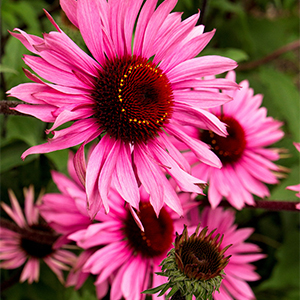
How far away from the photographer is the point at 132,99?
16.5 inches

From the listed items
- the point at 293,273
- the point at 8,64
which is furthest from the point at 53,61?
the point at 293,273

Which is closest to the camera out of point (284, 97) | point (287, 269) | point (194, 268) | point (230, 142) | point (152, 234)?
point (194, 268)

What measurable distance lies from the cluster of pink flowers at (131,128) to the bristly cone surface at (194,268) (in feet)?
0.13

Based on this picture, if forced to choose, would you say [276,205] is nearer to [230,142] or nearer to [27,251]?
[230,142]

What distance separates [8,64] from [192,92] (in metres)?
0.49

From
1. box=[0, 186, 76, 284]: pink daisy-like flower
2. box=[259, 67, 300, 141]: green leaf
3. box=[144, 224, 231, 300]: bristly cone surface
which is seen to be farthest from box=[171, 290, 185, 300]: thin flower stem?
box=[259, 67, 300, 141]: green leaf

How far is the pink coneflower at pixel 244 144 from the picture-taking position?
2.03 feet

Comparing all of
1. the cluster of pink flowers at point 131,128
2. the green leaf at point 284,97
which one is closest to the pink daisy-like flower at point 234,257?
the cluster of pink flowers at point 131,128

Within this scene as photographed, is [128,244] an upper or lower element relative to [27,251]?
upper

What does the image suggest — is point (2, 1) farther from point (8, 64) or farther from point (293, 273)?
point (293, 273)

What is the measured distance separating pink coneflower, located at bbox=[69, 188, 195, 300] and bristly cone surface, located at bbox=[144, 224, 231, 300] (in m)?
0.15

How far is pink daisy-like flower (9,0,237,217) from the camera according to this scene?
34 cm

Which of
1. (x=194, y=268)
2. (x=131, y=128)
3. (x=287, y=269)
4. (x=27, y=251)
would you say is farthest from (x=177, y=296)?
(x=287, y=269)

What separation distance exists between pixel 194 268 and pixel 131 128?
18cm
